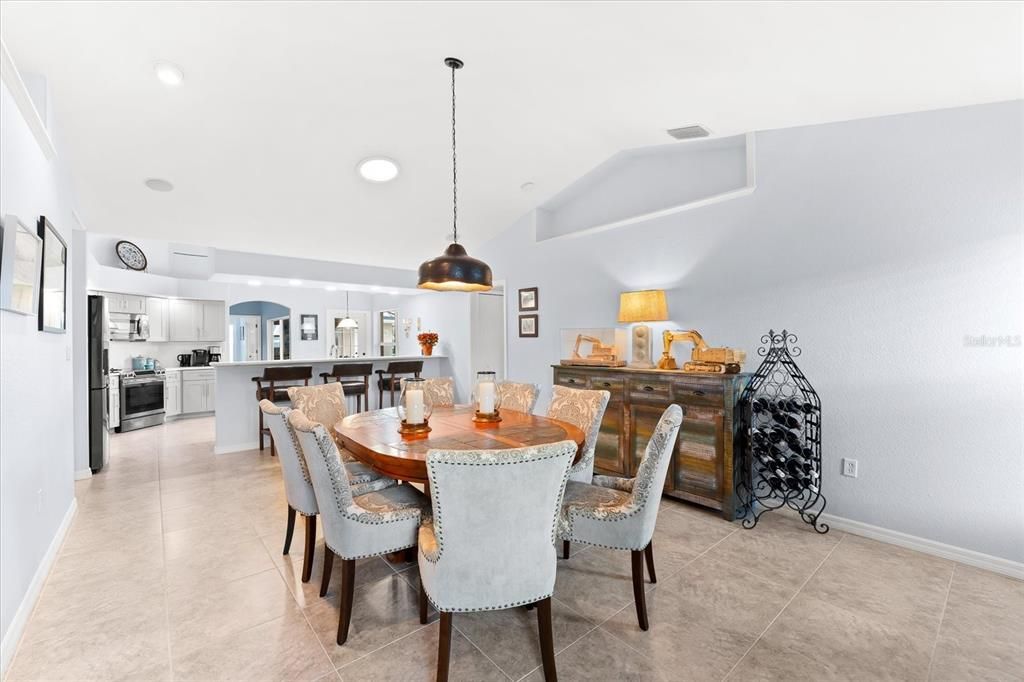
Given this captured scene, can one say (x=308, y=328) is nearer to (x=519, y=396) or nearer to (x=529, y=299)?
(x=529, y=299)

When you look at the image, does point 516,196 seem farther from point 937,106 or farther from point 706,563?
point 706,563

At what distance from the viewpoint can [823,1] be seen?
2029 mm

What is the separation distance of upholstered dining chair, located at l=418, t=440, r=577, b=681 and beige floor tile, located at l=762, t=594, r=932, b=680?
3.59 feet

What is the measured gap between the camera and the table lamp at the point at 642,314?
3.78 m

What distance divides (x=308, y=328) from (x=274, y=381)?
443 cm

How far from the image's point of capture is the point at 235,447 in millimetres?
5105

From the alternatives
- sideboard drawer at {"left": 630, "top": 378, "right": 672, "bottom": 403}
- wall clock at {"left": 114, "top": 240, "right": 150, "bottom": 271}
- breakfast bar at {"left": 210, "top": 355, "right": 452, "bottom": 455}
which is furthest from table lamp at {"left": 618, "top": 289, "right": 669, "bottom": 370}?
wall clock at {"left": 114, "top": 240, "right": 150, "bottom": 271}

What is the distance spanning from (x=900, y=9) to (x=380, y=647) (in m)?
3.54

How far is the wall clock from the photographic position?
6355mm

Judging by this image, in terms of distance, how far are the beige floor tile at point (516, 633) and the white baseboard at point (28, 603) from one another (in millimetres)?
1766

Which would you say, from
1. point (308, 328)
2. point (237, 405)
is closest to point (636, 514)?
point (237, 405)

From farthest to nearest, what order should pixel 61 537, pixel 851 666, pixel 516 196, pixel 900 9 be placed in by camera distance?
1. pixel 516 196
2. pixel 61 537
3. pixel 900 9
4. pixel 851 666

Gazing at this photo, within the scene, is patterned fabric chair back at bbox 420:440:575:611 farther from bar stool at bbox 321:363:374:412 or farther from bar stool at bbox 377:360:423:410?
bar stool at bbox 377:360:423:410

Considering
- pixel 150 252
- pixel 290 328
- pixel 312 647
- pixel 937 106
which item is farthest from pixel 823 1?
pixel 290 328
